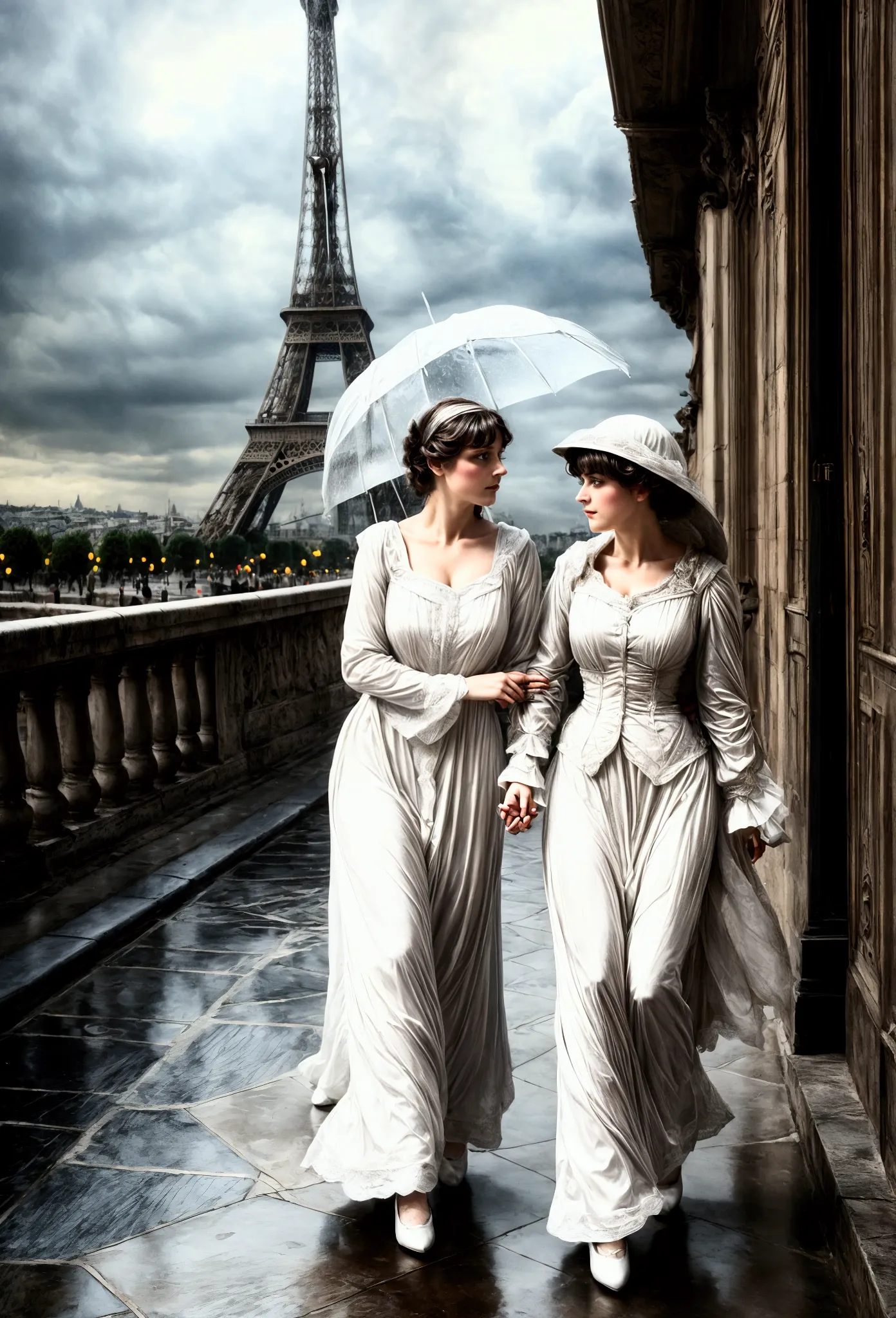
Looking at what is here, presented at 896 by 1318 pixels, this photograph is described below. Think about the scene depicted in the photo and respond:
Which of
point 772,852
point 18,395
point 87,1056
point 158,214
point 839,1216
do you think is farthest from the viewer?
point 158,214

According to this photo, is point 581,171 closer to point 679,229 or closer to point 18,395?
point 18,395

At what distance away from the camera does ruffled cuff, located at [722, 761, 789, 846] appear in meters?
2.68

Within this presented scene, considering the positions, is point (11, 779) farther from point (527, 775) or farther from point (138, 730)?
point (527, 775)

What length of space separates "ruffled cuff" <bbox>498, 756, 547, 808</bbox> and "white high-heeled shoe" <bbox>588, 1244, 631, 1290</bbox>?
869 mm

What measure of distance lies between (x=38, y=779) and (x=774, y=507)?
9.57ft

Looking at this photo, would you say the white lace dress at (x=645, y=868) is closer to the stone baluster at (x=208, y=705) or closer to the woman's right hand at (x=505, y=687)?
the woman's right hand at (x=505, y=687)

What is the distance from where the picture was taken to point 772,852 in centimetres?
454

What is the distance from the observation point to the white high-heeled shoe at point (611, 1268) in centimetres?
245

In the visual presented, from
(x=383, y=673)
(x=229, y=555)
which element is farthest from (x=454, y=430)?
(x=229, y=555)

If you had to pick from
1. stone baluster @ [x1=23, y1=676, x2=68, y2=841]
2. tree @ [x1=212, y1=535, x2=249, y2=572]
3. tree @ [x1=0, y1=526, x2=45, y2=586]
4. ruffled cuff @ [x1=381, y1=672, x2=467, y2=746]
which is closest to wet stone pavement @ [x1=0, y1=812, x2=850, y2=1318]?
ruffled cuff @ [x1=381, y1=672, x2=467, y2=746]

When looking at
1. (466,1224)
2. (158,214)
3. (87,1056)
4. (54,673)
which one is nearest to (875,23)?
(466,1224)

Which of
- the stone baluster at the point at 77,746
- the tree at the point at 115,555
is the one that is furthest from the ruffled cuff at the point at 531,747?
the tree at the point at 115,555

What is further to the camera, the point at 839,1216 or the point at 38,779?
the point at 38,779

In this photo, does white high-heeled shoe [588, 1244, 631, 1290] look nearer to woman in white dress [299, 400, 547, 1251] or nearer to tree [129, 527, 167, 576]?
woman in white dress [299, 400, 547, 1251]
